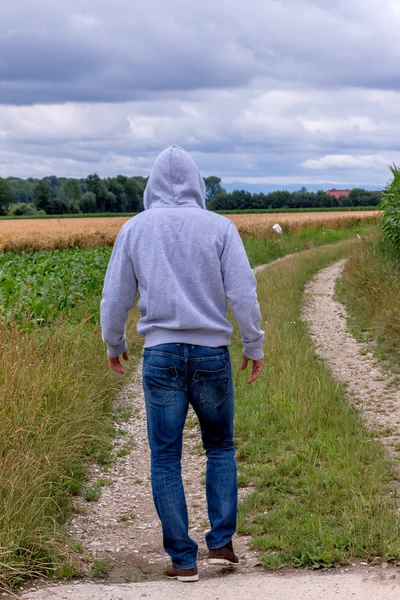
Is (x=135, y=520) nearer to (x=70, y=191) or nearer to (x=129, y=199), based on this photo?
(x=129, y=199)

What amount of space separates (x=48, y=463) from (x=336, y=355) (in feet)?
22.0

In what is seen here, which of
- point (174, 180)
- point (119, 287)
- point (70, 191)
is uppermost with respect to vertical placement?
point (70, 191)

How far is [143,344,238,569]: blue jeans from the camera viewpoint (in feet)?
13.8

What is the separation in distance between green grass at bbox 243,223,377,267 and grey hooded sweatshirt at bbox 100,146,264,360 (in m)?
21.3

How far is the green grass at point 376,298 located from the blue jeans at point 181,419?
6.20m

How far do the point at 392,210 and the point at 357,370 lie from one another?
7.58 m

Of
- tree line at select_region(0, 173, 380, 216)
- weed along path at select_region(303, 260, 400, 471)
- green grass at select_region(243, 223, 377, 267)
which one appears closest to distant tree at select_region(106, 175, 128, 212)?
tree line at select_region(0, 173, 380, 216)

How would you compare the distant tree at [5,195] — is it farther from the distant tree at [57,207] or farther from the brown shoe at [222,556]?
the brown shoe at [222,556]

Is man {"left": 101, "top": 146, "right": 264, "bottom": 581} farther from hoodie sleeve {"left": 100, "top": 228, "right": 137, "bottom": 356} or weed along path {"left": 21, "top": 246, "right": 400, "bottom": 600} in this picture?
weed along path {"left": 21, "top": 246, "right": 400, "bottom": 600}

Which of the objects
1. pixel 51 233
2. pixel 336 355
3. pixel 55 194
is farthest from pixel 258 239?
pixel 55 194

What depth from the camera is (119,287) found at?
4.33m

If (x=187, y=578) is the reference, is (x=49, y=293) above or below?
above

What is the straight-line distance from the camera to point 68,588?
420 cm

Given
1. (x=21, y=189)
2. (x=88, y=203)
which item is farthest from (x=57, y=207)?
(x=21, y=189)
